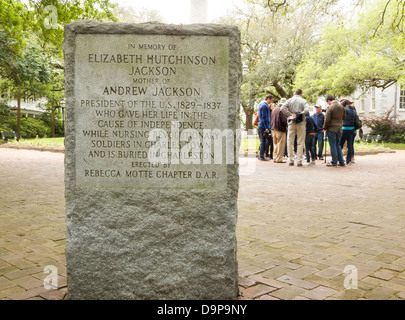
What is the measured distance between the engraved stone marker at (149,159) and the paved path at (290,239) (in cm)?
53

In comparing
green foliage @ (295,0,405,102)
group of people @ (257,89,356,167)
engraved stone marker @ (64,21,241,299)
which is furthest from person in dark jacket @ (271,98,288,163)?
engraved stone marker @ (64,21,241,299)

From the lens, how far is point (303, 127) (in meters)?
11.8

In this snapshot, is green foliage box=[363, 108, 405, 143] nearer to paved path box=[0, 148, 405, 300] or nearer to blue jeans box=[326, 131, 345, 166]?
blue jeans box=[326, 131, 345, 166]

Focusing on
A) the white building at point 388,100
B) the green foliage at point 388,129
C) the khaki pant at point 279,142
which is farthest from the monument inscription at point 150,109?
the white building at point 388,100

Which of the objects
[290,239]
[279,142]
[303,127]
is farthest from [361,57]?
[290,239]

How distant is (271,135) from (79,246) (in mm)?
11505

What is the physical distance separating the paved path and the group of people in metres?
3.29

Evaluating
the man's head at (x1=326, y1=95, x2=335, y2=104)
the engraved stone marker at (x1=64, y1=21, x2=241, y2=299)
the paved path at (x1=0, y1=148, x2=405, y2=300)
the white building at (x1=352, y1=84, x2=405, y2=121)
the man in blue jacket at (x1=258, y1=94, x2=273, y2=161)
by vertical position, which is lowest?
the paved path at (x1=0, y1=148, x2=405, y2=300)

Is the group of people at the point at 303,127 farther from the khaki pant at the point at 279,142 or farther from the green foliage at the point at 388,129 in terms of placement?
the green foliage at the point at 388,129

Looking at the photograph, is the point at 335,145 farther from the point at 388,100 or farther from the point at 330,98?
the point at 388,100

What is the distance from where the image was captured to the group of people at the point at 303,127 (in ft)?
37.7

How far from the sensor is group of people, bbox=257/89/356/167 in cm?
1148

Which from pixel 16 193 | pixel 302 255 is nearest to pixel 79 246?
pixel 302 255
